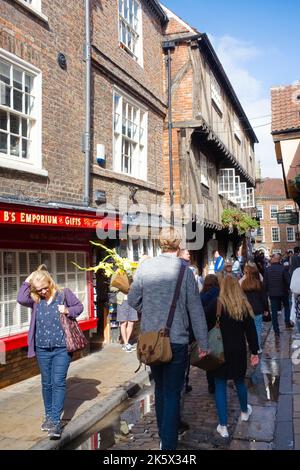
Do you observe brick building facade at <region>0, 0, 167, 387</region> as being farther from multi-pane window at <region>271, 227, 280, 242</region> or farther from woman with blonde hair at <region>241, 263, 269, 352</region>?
multi-pane window at <region>271, 227, 280, 242</region>

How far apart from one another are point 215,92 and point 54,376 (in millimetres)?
13928

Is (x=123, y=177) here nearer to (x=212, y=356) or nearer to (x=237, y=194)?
(x=212, y=356)

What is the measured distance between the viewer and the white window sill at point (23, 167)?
6.83 m

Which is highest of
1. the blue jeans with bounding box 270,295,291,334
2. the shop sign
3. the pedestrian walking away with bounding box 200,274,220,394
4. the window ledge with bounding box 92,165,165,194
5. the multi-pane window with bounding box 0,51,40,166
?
the multi-pane window with bounding box 0,51,40,166

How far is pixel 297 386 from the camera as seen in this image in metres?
6.20

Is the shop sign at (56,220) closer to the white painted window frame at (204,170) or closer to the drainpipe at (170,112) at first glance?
the drainpipe at (170,112)

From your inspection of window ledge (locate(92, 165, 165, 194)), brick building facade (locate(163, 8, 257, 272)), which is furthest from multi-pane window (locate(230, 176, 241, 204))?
window ledge (locate(92, 165, 165, 194))

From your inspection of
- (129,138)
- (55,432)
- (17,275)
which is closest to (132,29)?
(129,138)

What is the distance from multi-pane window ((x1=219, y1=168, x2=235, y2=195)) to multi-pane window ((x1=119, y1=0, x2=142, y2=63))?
7.19m

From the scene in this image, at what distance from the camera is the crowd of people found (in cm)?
386

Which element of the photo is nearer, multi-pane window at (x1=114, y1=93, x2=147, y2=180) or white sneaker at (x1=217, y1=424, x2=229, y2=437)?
white sneaker at (x1=217, y1=424, x2=229, y2=437)

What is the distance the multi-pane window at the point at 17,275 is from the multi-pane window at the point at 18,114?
158cm

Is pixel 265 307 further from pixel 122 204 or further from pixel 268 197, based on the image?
pixel 268 197
